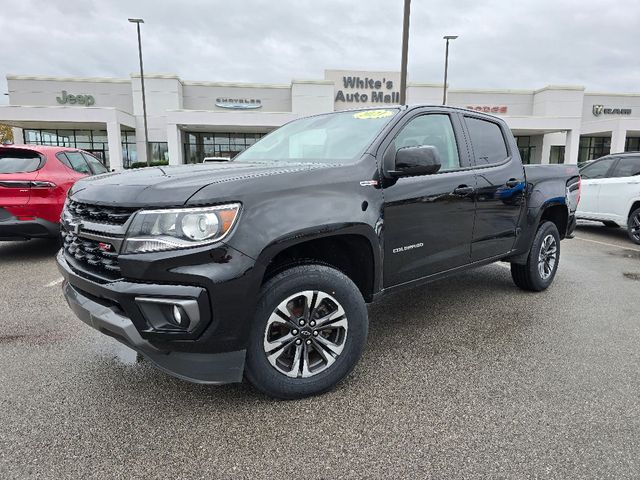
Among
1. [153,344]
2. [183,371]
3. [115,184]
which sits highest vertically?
[115,184]

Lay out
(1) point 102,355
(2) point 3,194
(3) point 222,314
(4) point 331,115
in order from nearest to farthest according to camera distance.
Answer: (3) point 222,314
(1) point 102,355
(4) point 331,115
(2) point 3,194

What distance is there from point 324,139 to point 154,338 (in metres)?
2.01

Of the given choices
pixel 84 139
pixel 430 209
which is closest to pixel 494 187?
pixel 430 209

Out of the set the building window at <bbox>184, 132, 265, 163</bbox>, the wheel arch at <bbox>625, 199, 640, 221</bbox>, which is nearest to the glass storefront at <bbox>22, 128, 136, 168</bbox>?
the building window at <bbox>184, 132, 265, 163</bbox>

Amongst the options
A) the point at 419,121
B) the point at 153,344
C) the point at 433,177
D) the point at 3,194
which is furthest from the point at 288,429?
the point at 3,194

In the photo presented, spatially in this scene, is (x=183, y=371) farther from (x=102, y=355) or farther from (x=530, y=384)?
(x=530, y=384)

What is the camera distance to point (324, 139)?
11.7 ft

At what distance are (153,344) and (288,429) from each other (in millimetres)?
853

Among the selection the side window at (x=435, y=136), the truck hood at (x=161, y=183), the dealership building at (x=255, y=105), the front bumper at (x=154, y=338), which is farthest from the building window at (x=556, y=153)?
the front bumper at (x=154, y=338)

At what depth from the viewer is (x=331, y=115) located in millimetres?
3975

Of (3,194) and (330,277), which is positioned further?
(3,194)

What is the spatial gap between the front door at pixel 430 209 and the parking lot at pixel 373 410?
2.30 feet

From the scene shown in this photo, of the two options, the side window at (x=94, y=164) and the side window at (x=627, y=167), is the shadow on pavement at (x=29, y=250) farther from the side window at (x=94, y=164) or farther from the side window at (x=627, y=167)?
the side window at (x=627, y=167)

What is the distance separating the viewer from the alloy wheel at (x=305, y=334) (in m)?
2.59
